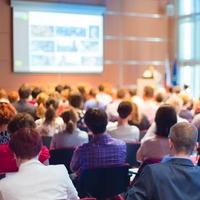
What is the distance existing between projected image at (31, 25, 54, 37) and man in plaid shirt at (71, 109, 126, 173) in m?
6.64

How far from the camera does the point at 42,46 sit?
34.9 feet

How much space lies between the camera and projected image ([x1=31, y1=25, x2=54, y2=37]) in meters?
10.5

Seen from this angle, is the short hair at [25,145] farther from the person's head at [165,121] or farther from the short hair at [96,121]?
the person's head at [165,121]

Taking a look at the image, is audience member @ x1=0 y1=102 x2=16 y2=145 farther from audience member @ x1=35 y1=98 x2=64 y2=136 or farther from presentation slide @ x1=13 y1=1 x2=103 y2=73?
presentation slide @ x1=13 y1=1 x2=103 y2=73

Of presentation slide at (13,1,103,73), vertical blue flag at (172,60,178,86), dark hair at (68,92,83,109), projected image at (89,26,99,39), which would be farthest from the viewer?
vertical blue flag at (172,60,178,86)

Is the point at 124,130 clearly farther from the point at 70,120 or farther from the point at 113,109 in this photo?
the point at 113,109

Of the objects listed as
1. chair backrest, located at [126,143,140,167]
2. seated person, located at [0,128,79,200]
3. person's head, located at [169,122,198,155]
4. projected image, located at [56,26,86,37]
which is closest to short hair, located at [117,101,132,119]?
chair backrest, located at [126,143,140,167]

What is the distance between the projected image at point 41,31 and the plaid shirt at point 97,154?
6797mm

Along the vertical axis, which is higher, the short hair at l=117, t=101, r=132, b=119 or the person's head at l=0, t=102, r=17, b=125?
the person's head at l=0, t=102, r=17, b=125

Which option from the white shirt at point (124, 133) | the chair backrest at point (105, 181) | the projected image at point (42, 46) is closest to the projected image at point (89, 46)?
the projected image at point (42, 46)

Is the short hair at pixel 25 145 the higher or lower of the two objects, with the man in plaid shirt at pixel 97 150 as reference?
higher

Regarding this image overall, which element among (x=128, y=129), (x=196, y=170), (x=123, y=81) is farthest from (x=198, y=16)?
(x=196, y=170)

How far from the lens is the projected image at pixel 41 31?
34.4ft

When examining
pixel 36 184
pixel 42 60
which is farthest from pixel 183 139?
pixel 42 60
